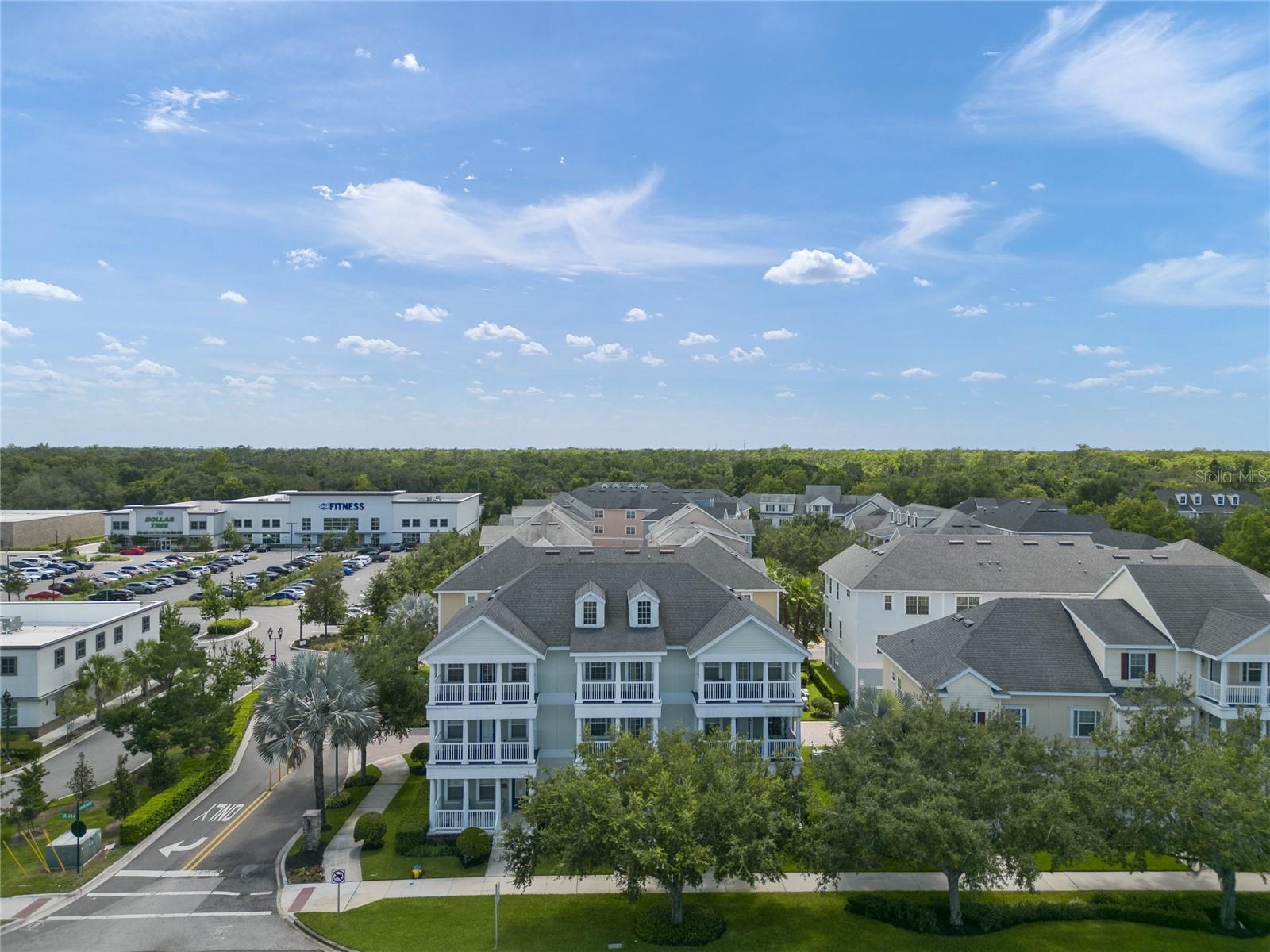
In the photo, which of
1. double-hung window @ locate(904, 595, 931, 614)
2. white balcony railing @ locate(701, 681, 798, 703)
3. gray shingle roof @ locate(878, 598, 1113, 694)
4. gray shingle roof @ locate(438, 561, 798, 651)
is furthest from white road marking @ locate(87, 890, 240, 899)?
double-hung window @ locate(904, 595, 931, 614)

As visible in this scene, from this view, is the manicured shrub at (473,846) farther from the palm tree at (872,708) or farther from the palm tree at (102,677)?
the palm tree at (102,677)

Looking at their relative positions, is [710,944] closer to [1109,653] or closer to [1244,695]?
[1109,653]

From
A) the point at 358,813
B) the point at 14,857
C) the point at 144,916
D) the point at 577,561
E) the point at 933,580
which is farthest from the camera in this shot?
the point at 933,580

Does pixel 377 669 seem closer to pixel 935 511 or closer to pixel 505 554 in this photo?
pixel 505 554

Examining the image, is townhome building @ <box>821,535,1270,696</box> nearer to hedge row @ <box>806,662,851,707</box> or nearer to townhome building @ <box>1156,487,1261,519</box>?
hedge row @ <box>806,662,851,707</box>

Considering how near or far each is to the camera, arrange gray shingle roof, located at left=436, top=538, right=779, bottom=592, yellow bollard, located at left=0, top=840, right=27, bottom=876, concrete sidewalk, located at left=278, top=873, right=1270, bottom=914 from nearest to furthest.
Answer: concrete sidewalk, located at left=278, top=873, right=1270, bottom=914, yellow bollard, located at left=0, top=840, right=27, bottom=876, gray shingle roof, located at left=436, top=538, right=779, bottom=592

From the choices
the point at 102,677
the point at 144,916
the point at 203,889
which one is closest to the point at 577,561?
the point at 203,889

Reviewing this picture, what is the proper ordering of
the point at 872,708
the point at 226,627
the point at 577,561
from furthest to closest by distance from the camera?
the point at 226,627 → the point at 577,561 → the point at 872,708
